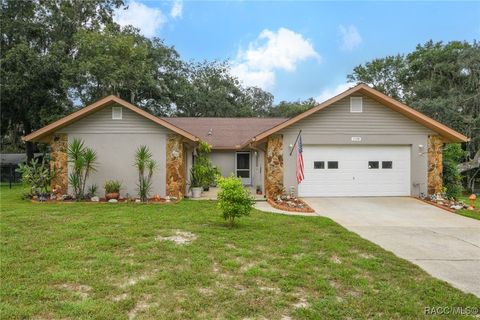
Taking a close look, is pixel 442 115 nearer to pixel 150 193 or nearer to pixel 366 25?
pixel 366 25

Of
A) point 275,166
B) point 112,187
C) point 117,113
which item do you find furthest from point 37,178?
point 275,166

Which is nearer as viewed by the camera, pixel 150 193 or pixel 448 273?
pixel 448 273

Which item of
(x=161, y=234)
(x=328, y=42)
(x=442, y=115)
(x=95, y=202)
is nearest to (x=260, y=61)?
(x=328, y=42)

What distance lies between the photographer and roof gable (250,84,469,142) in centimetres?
1313

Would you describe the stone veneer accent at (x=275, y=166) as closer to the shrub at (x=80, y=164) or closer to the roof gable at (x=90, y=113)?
the roof gable at (x=90, y=113)

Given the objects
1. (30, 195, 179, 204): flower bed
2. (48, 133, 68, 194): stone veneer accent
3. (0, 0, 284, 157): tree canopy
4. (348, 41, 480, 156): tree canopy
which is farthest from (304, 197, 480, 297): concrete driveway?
(0, 0, 284, 157): tree canopy

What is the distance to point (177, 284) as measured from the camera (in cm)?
439

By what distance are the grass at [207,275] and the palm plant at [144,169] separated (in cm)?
482

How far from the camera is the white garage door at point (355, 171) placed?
13.8 meters

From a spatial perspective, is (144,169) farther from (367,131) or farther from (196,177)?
(367,131)

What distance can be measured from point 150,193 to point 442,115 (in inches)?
850

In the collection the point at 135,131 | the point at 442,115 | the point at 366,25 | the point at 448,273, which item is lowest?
the point at 448,273

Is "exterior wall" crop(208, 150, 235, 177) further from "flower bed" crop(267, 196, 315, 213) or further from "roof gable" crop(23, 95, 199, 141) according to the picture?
"flower bed" crop(267, 196, 315, 213)

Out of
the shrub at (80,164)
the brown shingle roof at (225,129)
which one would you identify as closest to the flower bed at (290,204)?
the shrub at (80,164)
